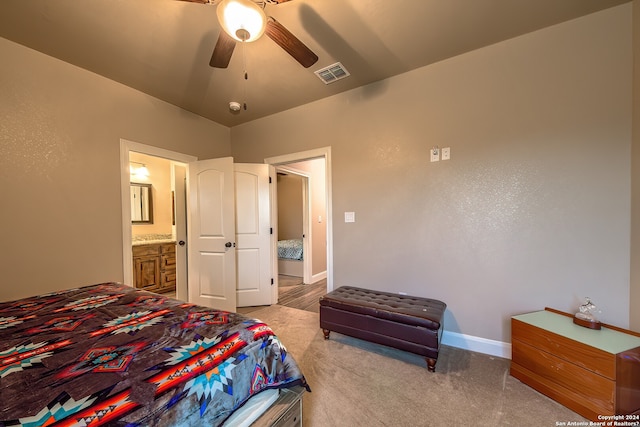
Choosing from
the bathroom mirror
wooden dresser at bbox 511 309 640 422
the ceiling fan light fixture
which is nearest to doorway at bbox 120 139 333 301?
the bathroom mirror

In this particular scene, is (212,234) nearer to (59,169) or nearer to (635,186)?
(59,169)

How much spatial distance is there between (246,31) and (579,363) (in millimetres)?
2843

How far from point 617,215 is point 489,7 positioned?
180 cm

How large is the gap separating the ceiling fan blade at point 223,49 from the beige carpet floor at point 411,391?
2470 mm

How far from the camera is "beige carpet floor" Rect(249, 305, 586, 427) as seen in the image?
1.47 metres

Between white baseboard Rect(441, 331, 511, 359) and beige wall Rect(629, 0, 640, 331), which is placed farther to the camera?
white baseboard Rect(441, 331, 511, 359)

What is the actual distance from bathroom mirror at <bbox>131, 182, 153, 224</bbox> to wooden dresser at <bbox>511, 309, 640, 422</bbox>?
17.3 ft

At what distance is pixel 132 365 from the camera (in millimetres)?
847

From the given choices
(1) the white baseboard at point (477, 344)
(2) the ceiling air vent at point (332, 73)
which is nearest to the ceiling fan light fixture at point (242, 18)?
(2) the ceiling air vent at point (332, 73)

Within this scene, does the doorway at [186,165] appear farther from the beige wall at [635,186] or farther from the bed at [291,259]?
the beige wall at [635,186]

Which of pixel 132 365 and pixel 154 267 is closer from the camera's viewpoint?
pixel 132 365

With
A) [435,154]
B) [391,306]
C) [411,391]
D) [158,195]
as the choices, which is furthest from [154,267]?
[435,154]

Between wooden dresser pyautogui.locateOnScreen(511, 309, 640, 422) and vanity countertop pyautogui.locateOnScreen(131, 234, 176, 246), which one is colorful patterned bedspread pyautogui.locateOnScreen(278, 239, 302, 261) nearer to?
vanity countertop pyautogui.locateOnScreen(131, 234, 176, 246)

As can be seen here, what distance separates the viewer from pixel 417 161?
8.13 feet
